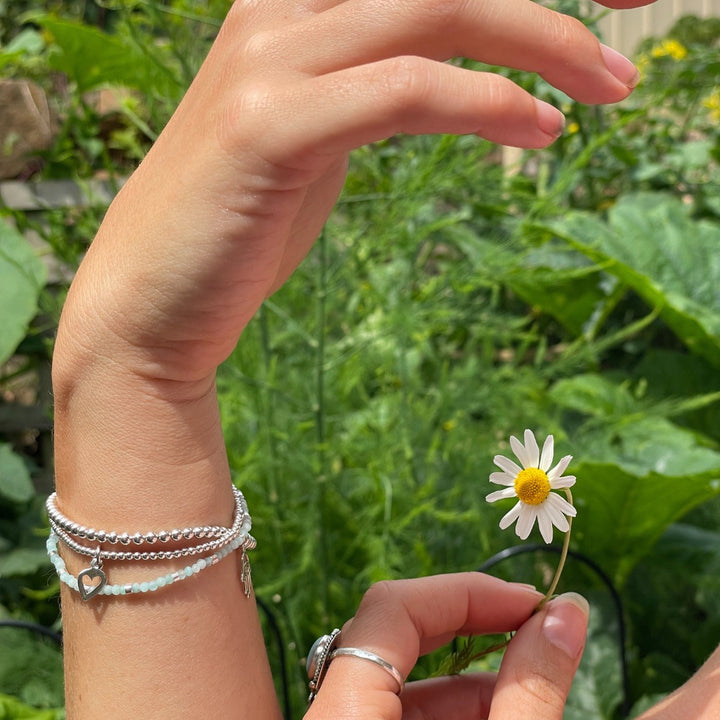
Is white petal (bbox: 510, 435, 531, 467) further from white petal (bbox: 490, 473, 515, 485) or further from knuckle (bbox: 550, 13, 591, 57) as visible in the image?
knuckle (bbox: 550, 13, 591, 57)

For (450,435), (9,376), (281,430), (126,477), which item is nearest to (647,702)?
(450,435)

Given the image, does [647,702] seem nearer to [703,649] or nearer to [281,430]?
[703,649]

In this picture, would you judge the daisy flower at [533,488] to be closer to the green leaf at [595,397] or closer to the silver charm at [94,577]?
the silver charm at [94,577]

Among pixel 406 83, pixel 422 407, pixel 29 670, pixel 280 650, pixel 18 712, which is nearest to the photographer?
pixel 406 83

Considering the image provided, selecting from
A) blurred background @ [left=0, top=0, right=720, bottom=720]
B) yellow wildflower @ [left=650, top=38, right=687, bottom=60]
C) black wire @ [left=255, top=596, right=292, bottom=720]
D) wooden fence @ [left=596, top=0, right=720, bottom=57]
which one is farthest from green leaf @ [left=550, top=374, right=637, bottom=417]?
wooden fence @ [left=596, top=0, right=720, bottom=57]

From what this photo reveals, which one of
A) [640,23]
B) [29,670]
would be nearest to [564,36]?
[29,670]

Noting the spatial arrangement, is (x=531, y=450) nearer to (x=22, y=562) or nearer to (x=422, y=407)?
(x=422, y=407)

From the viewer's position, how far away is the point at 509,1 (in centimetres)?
35

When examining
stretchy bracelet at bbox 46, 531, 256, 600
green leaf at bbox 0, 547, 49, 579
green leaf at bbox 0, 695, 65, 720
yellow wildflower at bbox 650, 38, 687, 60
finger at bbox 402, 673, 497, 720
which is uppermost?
stretchy bracelet at bbox 46, 531, 256, 600

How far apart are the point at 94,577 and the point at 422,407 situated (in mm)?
733

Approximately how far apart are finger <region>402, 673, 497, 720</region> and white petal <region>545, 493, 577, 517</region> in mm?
143

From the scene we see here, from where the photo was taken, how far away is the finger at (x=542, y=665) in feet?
1.32

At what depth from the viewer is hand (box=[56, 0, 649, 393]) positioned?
32 centimetres

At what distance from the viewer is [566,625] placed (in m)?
0.42
